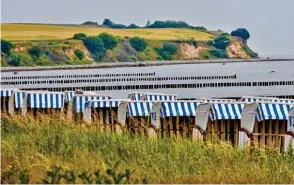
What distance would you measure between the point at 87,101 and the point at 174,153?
1509cm

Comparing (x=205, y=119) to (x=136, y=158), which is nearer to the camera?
(x=136, y=158)

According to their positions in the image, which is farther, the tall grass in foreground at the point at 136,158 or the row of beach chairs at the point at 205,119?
the row of beach chairs at the point at 205,119

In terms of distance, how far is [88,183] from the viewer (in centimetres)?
1449

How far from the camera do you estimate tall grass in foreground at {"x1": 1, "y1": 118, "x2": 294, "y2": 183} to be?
17.0m

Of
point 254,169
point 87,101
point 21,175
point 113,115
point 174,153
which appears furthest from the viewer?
point 87,101

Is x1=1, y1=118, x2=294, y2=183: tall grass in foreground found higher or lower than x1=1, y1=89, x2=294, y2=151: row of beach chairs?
higher

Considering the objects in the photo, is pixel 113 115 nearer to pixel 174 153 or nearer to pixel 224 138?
pixel 224 138

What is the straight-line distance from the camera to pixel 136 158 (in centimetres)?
1934

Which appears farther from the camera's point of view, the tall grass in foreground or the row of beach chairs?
the row of beach chairs

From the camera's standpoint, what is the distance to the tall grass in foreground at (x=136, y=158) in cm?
1700

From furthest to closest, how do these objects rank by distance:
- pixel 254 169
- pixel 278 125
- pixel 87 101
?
pixel 87 101
pixel 278 125
pixel 254 169

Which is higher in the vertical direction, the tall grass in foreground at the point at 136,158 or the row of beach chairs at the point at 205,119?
the tall grass in foreground at the point at 136,158

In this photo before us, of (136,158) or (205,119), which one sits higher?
(136,158)

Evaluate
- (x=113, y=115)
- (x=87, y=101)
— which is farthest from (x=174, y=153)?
(x=87, y=101)
